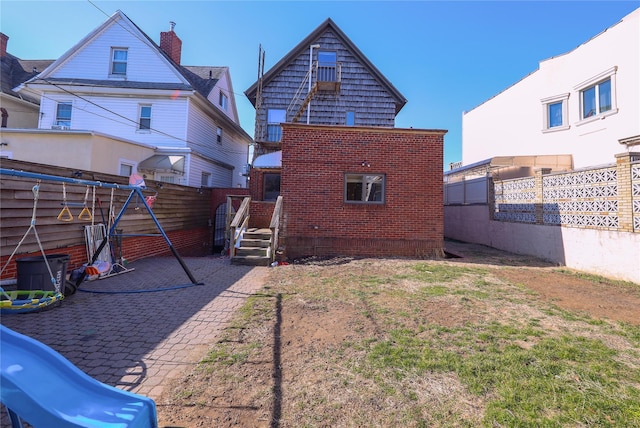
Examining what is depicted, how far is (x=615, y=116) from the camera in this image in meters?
12.0

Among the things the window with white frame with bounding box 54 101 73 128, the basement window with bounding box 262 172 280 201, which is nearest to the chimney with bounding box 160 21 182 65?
the window with white frame with bounding box 54 101 73 128

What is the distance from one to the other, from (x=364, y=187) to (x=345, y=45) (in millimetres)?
10408

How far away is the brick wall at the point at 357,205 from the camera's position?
9703mm

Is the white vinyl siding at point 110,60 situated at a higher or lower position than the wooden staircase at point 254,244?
higher

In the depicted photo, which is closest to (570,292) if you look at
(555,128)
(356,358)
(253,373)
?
(356,358)

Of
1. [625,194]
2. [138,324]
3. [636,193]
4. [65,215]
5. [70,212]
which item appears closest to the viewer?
[138,324]

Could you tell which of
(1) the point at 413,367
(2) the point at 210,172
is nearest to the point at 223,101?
(2) the point at 210,172

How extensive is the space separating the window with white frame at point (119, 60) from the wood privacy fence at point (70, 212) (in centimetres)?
1058

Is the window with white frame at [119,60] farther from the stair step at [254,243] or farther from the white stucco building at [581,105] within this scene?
the white stucco building at [581,105]

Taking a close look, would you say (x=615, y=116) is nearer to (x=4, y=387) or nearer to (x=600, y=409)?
(x=600, y=409)

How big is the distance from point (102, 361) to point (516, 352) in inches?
185

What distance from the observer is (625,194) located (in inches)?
257

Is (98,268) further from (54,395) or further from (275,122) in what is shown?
(275,122)

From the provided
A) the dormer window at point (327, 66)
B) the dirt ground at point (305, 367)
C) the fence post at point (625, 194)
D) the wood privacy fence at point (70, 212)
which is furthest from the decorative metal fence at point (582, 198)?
the dormer window at point (327, 66)
